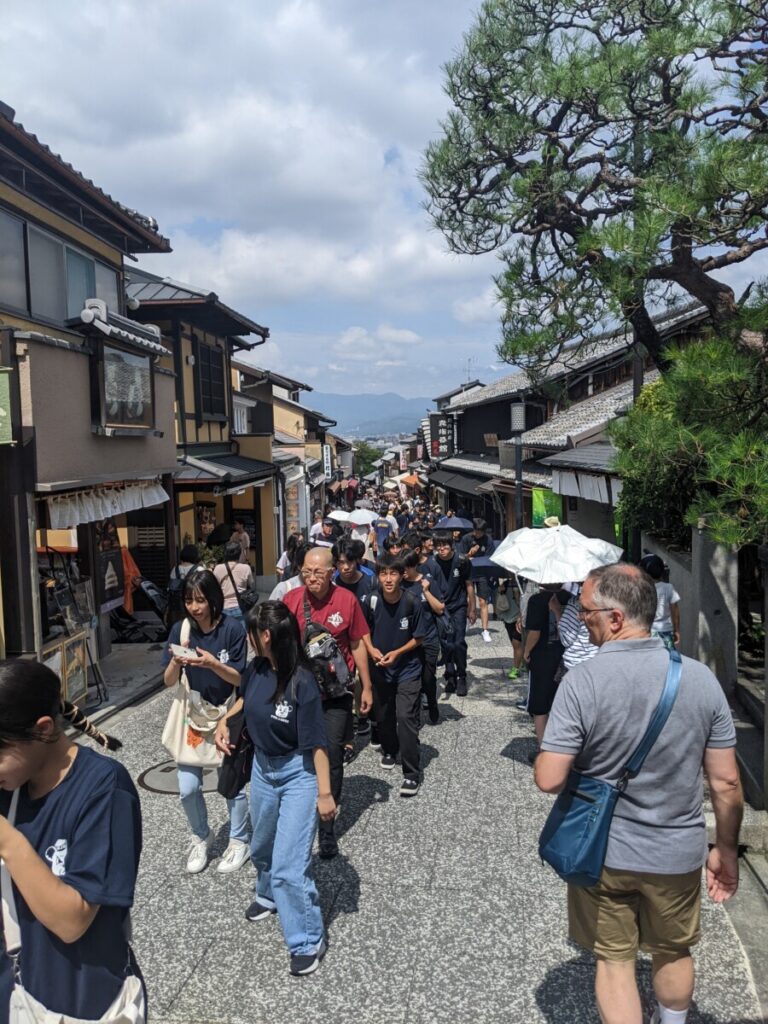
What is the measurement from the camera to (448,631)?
27.9 ft

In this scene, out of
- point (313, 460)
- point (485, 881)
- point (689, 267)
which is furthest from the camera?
point (313, 460)

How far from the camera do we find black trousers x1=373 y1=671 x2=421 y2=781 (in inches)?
231

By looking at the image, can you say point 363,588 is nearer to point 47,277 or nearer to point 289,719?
point 289,719

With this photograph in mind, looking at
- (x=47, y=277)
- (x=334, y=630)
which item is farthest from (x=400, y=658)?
(x=47, y=277)

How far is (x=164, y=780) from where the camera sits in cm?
639

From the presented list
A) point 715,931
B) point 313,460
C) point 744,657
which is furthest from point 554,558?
point 313,460

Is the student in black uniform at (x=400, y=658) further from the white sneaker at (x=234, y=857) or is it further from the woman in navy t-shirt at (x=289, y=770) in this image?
the woman in navy t-shirt at (x=289, y=770)

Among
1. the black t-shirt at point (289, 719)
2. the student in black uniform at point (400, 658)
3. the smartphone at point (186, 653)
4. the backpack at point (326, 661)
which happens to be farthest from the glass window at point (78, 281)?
the black t-shirt at point (289, 719)

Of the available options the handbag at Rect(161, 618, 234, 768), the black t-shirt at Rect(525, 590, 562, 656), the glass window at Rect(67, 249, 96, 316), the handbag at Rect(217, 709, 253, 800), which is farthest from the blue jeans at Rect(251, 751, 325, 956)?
the glass window at Rect(67, 249, 96, 316)

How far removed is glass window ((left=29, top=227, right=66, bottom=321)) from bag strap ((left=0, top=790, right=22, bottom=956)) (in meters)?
8.71

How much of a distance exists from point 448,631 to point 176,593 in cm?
333

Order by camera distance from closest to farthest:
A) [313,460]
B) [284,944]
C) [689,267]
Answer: [284,944], [689,267], [313,460]

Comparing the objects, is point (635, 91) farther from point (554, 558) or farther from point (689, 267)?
point (554, 558)

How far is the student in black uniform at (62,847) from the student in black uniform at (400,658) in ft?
12.5
